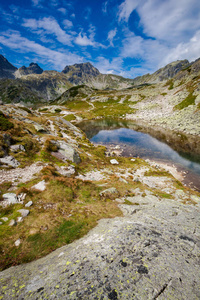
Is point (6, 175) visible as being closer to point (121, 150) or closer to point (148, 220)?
point (148, 220)

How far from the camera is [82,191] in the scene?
15984 millimetres

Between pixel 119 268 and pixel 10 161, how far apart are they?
62.0 ft

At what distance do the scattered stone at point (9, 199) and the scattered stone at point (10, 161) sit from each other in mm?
6517

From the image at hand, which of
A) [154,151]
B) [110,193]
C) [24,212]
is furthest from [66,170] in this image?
[154,151]

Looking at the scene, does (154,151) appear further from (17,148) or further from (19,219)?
(19,219)

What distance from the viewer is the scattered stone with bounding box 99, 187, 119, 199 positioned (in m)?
15.8

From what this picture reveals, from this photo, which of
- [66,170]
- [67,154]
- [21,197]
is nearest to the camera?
[21,197]

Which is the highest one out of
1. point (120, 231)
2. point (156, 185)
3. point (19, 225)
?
point (120, 231)

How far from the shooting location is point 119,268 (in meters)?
5.89

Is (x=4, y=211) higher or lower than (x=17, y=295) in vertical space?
lower

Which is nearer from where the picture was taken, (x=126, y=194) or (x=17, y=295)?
(x=17, y=295)

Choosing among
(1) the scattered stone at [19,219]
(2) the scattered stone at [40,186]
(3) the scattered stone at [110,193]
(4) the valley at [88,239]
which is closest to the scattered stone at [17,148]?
(4) the valley at [88,239]

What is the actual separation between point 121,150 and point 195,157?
24.0 m

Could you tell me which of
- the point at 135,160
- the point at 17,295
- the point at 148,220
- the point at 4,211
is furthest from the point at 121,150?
the point at 17,295
